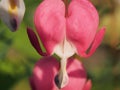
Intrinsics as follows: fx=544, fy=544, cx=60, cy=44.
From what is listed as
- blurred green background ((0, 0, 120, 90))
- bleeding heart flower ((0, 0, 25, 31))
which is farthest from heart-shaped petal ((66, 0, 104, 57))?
blurred green background ((0, 0, 120, 90))

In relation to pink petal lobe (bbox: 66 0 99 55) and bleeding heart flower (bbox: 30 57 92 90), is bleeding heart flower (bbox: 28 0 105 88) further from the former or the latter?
bleeding heart flower (bbox: 30 57 92 90)

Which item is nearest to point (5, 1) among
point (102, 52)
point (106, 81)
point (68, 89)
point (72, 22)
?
point (72, 22)

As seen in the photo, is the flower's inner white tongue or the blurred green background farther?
the blurred green background

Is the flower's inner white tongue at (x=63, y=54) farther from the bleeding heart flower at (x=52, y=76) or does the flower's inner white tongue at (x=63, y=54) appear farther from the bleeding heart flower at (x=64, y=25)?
the bleeding heart flower at (x=52, y=76)

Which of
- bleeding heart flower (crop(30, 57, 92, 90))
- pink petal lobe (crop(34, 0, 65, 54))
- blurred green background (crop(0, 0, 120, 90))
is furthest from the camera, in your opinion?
blurred green background (crop(0, 0, 120, 90))

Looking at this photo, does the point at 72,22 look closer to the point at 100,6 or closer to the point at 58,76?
the point at 58,76

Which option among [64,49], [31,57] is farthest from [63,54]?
[31,57]
